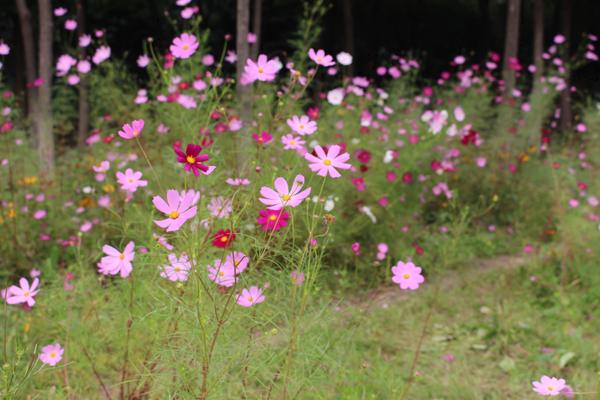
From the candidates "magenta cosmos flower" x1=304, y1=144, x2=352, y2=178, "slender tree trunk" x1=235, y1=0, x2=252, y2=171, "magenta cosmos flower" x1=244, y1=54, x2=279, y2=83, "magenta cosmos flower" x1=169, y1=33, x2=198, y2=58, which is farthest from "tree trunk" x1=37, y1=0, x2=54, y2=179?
"magenta cosmos flower" x1=304, y1=144, x2=352, y2=178

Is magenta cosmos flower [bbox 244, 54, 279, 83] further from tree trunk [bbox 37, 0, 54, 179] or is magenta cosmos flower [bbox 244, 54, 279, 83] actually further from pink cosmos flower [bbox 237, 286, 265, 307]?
tree trunk [bbox 37, 0, 54, 179]

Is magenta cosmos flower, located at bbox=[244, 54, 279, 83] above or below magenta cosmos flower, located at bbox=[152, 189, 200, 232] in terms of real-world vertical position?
above

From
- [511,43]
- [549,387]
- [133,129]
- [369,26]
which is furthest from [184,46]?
[369,26]

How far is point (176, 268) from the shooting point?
146 centimetres

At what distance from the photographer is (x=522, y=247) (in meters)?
4.33

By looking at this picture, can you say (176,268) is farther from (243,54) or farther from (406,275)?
(243,54)

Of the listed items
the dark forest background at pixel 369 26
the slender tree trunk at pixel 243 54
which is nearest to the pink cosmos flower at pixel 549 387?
the slender tree trunk at pixel 243 54

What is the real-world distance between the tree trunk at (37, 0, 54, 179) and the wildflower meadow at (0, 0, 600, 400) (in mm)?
17

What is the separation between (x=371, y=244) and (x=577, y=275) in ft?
4.00

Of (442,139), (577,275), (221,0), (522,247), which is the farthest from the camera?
(221,0)

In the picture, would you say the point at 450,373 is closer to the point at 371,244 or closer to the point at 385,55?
the point at 371,244

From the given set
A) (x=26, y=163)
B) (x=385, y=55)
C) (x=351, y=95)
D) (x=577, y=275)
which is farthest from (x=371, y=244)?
(x=385, y=55)

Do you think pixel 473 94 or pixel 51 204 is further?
pixel 473 94

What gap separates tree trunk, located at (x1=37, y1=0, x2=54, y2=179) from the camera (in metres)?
4.39
